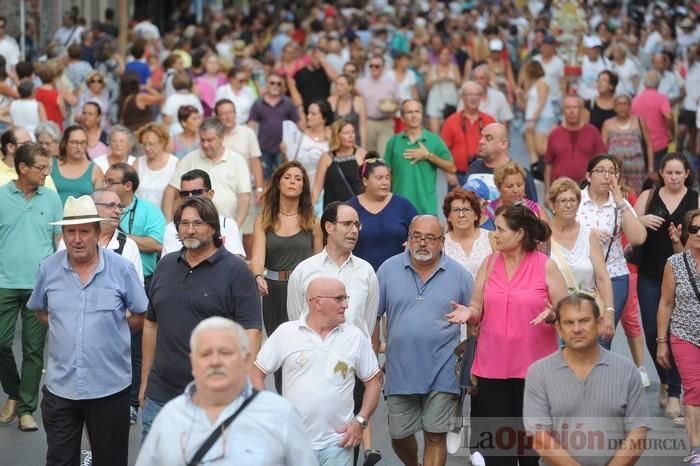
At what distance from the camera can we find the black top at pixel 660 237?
409 inches

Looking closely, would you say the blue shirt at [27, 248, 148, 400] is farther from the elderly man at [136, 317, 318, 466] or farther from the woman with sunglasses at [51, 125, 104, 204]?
the woman with sunglasses at [51, 125, 104, 204]

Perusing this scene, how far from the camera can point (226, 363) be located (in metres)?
5.61

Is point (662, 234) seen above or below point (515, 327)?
above

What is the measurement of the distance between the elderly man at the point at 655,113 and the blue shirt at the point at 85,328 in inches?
411

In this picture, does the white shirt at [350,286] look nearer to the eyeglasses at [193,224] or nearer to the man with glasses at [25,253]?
the eyeglasses at [193,224]

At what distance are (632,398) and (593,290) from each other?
8.18 feet

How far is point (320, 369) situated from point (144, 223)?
11.2 ft

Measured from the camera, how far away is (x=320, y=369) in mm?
7328

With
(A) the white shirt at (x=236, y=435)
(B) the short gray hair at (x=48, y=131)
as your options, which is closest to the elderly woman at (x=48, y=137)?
(B) the short gray hair at (x=48, y=131)

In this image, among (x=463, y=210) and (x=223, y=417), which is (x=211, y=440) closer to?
(x=223, y=417)

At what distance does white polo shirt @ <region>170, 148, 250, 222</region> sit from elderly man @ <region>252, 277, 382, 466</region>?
468 cm

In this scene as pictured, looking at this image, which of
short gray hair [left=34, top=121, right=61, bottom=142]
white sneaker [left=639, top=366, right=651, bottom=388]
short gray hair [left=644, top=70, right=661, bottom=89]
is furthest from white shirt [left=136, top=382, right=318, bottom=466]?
short gray hair [left=644, top=70, right=661, bottom=89]

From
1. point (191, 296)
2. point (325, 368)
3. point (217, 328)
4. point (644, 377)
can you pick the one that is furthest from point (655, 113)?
point (217, 328)

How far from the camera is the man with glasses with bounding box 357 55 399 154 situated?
18.2m
